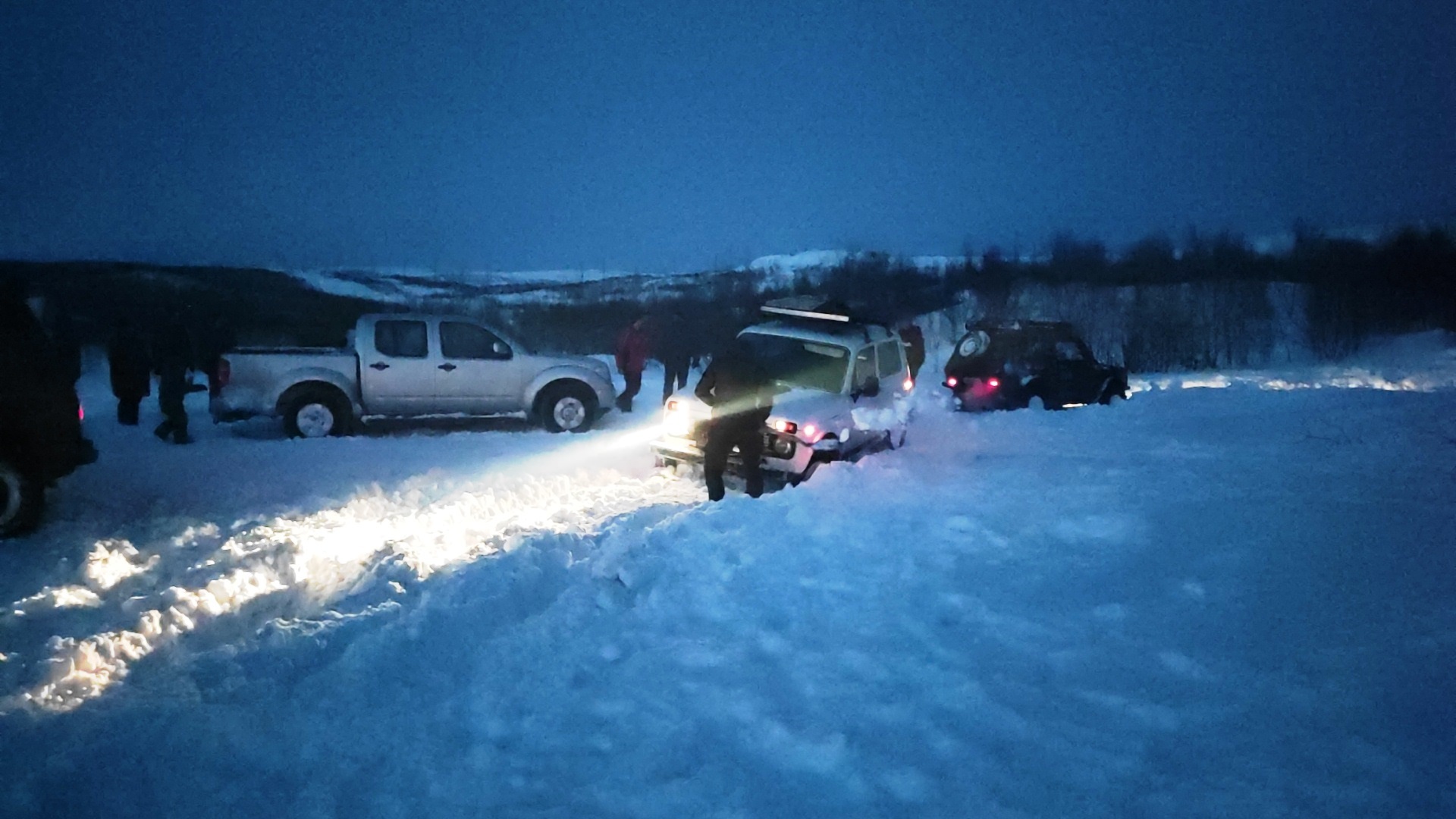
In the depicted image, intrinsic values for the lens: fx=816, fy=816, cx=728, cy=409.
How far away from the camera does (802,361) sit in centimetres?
858

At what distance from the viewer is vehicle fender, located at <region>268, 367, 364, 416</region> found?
35.2 feet

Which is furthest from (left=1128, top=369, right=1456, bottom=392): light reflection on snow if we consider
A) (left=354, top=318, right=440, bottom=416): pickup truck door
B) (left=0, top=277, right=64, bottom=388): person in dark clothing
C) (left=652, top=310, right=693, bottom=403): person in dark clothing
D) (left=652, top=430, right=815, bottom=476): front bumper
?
(left=0, top=277, right=64, bottom=388): person in dark clothing

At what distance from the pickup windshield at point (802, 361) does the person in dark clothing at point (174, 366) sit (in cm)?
687

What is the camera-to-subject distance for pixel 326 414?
11102 mm

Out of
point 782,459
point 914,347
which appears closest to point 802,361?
point 782,459

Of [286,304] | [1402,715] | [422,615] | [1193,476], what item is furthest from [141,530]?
[286,304]

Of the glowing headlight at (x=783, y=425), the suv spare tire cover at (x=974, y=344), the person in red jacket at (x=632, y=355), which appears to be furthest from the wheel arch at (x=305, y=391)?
the suv spare tire cover at (x=974, y=344)

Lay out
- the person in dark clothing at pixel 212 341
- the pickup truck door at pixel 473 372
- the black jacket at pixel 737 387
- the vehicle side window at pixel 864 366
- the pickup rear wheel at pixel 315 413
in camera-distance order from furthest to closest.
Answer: the pickup truck door at pixel 473 372 → the person in dark clothing at pixel 212 341 → the pickup rear wheel at pixel 315 413 → the vehicle side window at pixel 864 366 → the black jacket at pixel 737 387

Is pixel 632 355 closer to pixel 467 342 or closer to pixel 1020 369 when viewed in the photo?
pixel 467 342

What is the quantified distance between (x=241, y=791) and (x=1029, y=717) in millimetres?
3005

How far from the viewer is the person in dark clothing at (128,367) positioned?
11.4 metres

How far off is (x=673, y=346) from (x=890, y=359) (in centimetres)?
625

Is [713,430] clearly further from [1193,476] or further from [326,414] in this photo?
[326,414]

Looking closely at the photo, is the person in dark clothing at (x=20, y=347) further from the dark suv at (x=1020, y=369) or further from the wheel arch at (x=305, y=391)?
the dark suv at (x=1020, y=369)
